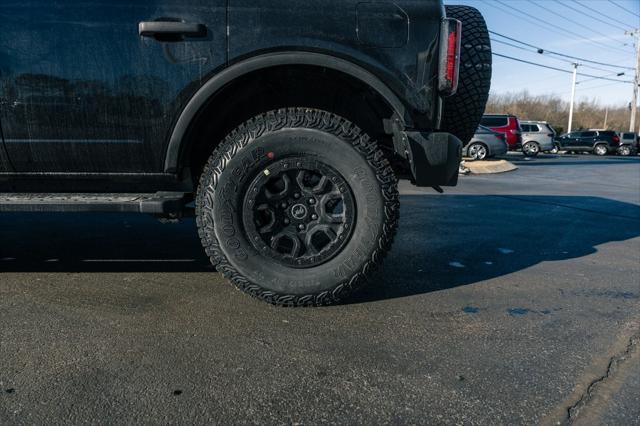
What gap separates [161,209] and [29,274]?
1336mm

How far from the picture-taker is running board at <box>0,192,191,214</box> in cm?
282

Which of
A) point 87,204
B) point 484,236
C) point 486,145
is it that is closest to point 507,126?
point 486,145

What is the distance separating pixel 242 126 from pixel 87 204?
97 cm

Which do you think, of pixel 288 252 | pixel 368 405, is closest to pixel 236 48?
pixel 288 252

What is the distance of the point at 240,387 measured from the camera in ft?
6.70

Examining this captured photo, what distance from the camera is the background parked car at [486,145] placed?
1906 cm

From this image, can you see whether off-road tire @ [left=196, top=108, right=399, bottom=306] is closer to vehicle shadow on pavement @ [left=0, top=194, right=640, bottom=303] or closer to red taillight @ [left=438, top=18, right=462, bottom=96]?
vehicle shadow on pavement @ [left=0, top=194, right=640, bottom=303]

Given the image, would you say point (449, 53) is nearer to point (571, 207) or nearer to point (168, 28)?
point (168, 28)

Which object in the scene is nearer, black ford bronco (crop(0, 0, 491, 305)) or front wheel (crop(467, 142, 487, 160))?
black ford bronco (crop(0, 0, 491, 305))

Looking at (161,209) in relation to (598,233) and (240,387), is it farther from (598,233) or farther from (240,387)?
(598,233)

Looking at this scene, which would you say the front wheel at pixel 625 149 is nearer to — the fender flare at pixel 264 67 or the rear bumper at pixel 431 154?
the rear bumper at pixel 431 154

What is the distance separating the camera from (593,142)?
3409 cm

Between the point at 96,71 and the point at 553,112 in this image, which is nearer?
the point at 96,71

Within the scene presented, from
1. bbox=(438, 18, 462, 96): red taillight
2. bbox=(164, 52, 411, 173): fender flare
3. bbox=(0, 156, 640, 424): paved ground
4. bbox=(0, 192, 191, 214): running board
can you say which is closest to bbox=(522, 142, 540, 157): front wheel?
bbox=(0, 156, 640, 424): paved ground
